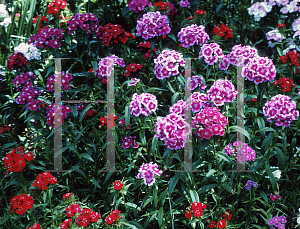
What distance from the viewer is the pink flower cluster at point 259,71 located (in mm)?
2508

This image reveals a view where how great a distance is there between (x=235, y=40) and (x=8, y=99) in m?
2.67

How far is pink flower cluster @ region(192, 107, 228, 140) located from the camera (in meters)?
2.30

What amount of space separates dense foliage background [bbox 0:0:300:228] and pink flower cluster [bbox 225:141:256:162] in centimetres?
5

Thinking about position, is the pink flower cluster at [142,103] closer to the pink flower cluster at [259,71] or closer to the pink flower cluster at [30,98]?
the pink flower cluster at [259,71]

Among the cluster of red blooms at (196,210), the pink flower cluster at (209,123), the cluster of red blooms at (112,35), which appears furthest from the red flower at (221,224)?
the cluster of red blooms at (112,35)

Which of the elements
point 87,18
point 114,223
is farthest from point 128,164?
point 87,18

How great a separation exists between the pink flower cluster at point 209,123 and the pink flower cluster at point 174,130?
0.08m

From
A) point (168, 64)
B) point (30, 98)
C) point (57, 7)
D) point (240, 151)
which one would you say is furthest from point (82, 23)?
point (240, 151)

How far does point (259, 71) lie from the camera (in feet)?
8.25

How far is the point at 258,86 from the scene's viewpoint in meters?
2.62

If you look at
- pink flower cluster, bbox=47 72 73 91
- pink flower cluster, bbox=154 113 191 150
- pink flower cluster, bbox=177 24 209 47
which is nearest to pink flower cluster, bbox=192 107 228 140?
pink flower cluster, bbox=154 113 191 150

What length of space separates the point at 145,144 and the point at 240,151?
743mm

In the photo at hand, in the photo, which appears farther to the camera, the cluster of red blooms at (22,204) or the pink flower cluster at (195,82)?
the pink flower cluster at (195,82)

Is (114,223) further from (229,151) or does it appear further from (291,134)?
(291,134)
